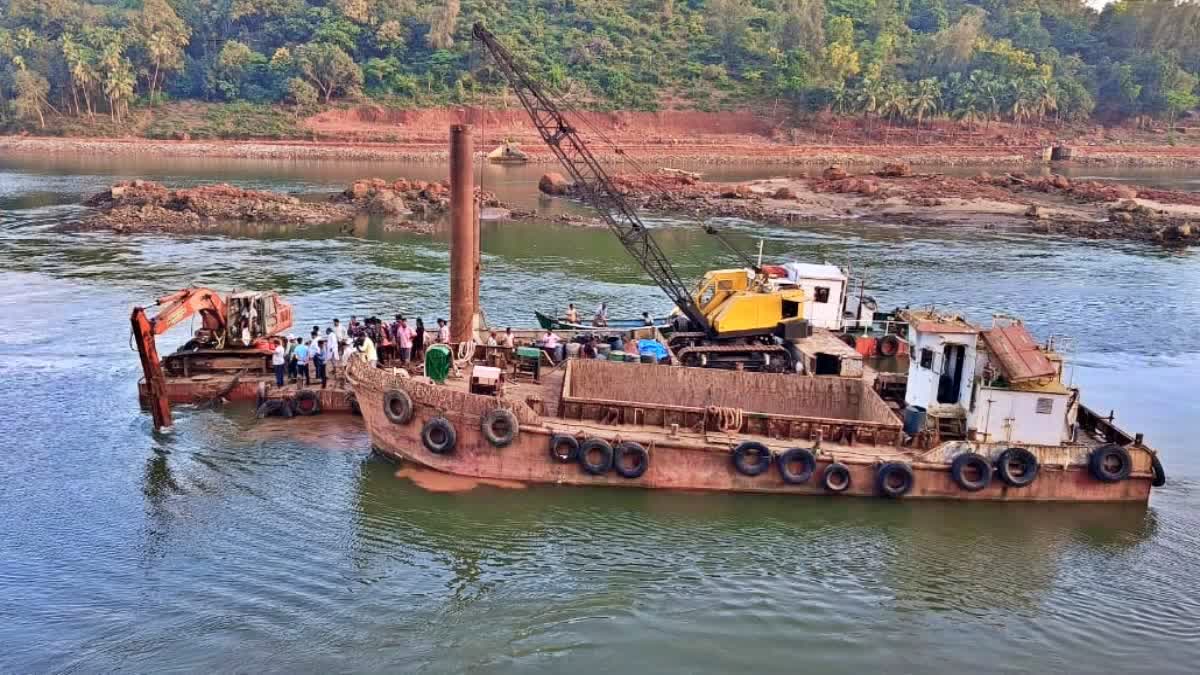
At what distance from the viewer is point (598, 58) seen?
374 ft

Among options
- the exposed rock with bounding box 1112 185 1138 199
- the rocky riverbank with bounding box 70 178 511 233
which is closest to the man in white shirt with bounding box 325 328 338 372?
the rocky riverbank with bounding box 70 178 511 233

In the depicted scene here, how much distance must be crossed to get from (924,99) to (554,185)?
185ft

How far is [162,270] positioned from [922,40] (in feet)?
370

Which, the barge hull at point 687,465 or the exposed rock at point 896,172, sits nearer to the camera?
the barge hull at point 687,465

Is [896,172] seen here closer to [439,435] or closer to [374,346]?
[374,346]

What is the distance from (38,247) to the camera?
142 feet

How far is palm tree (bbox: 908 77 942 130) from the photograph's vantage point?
105m

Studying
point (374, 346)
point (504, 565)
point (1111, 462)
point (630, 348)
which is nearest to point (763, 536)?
point (504, 565)

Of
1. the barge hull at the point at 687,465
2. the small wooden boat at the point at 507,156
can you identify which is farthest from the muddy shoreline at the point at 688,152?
the barge hull at the point at 687,465

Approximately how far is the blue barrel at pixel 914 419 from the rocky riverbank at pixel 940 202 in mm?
39641

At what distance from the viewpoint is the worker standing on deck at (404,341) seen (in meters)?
21.5

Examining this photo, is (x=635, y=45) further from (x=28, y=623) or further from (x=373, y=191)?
(x=28, y=623)

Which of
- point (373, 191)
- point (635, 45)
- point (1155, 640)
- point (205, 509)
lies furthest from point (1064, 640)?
point (635, 45)

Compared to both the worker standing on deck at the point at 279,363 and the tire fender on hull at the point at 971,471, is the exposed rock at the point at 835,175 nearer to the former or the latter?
the tire fender on hull at the point at 971,471
